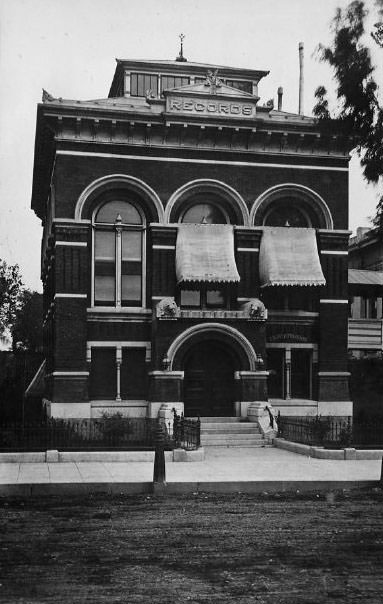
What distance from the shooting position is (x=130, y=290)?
2973 centimetres

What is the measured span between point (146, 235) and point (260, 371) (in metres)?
6.45

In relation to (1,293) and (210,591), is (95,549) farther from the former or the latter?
(1,293)

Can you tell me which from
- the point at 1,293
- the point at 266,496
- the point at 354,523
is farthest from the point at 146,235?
the point at 1,293

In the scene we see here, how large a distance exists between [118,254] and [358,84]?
15243mm

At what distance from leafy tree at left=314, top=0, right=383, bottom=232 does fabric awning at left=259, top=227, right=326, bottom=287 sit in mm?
13546

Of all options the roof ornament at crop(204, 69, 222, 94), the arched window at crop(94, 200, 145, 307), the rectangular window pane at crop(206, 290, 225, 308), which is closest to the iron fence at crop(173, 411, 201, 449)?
the rectangular window pane at crop(206, 290, 225, 308)

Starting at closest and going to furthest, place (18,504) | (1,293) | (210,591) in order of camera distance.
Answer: (210,591) → (18,504) → (1,293)

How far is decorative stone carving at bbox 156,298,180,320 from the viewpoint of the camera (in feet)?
Answer: 93.0

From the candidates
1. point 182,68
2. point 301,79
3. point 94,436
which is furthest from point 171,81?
point 94,436

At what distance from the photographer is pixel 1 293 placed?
5409cm

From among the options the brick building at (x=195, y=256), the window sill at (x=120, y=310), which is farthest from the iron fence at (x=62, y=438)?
the window sill at (x=120, y=310)

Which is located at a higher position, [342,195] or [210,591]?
[342,195]

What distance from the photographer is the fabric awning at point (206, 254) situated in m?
28.7

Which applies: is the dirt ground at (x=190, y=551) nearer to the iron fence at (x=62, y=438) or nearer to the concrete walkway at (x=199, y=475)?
the concrete walkway at (x=199, y=475)
